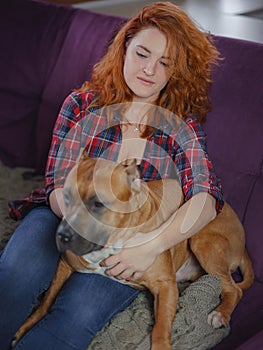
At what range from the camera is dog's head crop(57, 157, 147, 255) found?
1.73 metres

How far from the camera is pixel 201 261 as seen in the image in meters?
2.06

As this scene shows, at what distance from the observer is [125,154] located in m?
2.09

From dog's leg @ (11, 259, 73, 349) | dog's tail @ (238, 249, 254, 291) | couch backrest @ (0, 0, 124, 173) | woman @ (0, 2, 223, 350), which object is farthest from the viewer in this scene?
couch backrest @ (0, 0, 124, 173)

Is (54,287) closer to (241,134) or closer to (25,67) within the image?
(241,134)

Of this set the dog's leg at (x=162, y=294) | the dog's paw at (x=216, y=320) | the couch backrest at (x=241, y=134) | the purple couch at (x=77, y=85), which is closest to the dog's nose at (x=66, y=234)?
the dog's leg at (x=162, y=294)

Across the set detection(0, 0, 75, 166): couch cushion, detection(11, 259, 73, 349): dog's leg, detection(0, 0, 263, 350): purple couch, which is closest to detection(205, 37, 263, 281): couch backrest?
detection(0, 0, 263, 350): purple couch

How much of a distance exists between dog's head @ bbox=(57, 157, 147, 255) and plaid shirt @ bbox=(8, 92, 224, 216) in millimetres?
267

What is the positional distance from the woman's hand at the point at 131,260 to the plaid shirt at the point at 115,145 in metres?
0.23

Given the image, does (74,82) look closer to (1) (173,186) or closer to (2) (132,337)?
(1) (173,186)

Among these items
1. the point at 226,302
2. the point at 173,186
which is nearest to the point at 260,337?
the point at 226,302

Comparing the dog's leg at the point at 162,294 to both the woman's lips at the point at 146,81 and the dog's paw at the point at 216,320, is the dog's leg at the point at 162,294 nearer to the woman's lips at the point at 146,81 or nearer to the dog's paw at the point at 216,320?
the dog's paw at the point at 216,320

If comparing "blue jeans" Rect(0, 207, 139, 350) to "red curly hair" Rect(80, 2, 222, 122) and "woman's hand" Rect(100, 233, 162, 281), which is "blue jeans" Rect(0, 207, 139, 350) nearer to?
"woman's hand" Rect(100, 233, 162, 281)

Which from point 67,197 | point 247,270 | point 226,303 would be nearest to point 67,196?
point 67,197

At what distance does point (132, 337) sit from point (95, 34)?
1.25m
